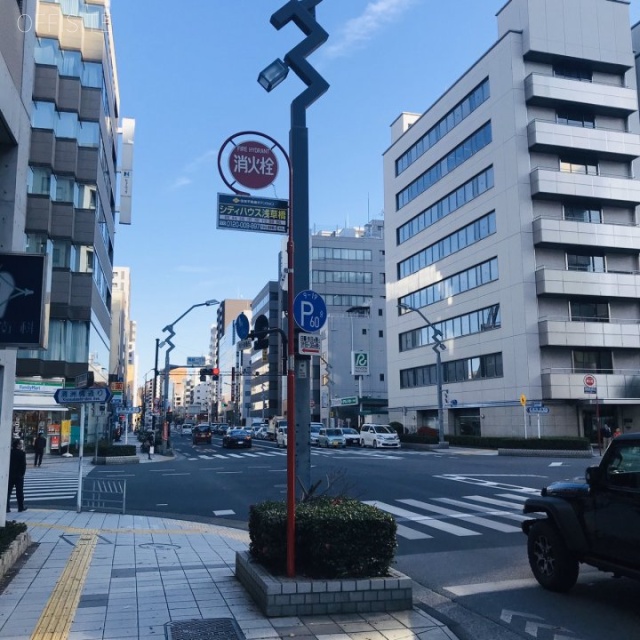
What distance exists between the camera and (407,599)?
6695mm

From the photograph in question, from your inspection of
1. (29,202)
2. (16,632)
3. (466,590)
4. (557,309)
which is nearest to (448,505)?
(466,590)

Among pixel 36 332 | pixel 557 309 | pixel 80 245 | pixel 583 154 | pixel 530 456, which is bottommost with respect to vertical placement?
pixel 530 456

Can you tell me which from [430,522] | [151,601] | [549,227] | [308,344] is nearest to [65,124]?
[549,227]

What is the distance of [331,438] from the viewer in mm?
50281

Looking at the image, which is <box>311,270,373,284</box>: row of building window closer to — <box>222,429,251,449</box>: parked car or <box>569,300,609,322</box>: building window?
<box>222,429,251,449</box>: parked car

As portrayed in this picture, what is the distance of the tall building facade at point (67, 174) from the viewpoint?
3494cm

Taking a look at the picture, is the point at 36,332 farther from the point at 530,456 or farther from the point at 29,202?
the point at 530,456

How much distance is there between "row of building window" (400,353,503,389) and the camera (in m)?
46.9

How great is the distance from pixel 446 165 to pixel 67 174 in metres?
31.9

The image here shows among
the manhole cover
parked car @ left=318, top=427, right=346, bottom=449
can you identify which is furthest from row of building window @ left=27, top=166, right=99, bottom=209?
the manhole cover

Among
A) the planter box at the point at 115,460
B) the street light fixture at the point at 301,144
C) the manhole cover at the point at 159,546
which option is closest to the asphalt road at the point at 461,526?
the street light fixture at the point at 301,144

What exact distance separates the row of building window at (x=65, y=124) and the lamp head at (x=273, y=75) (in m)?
29.2

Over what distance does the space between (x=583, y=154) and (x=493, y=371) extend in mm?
17003

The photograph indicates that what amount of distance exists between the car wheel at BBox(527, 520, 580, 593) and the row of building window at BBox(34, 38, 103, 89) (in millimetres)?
36707
